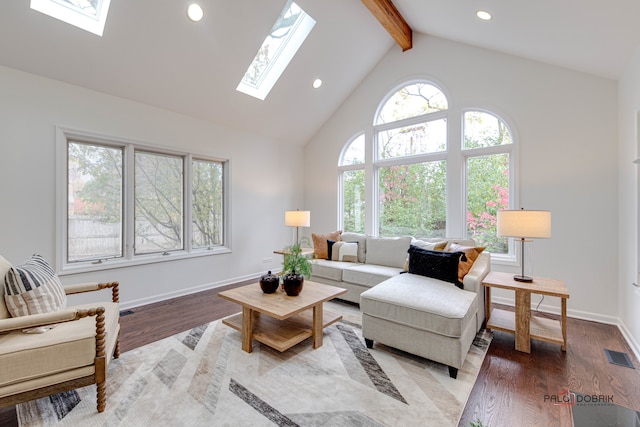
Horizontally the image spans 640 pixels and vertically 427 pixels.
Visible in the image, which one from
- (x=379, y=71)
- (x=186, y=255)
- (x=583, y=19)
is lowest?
(x=186, y=255)

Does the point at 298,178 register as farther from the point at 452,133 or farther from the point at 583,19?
the point at 583,19

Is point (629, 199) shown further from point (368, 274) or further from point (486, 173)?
point (368, 274)

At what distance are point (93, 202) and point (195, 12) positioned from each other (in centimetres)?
252

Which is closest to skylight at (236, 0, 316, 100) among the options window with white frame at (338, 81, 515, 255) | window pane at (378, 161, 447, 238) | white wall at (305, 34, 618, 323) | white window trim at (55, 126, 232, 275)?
white window trim at (55, 126, 232, 275)

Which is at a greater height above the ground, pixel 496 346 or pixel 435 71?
pixel 435 71

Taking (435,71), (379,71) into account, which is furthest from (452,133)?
(379,71)

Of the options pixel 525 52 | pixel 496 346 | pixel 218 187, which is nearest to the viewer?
pixel 496 346

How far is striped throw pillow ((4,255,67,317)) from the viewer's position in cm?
166

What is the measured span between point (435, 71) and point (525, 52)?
1.19 meters

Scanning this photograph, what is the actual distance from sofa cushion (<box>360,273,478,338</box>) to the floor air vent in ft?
3.85

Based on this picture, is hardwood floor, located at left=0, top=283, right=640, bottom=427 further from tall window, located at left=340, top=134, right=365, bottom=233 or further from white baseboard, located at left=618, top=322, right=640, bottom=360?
tall window, located at left=340, top=134, right=365, bottom=233

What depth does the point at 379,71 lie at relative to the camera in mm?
Answer: 4910

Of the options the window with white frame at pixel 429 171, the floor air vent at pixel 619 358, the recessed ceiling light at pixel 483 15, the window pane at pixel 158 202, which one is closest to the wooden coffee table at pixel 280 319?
the window pane at pixel 158 202

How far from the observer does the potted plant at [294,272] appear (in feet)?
8.49
